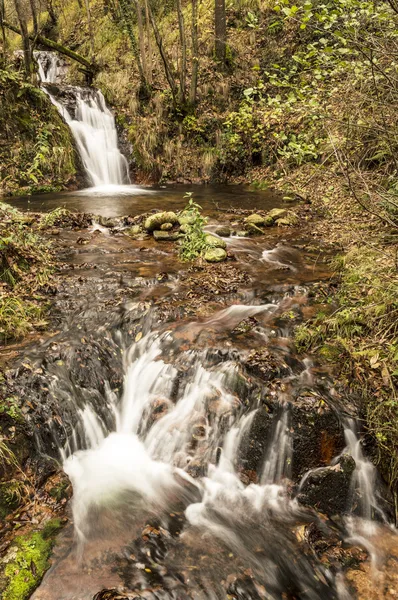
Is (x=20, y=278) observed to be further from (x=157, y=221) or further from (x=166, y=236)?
(x=157, y=221)

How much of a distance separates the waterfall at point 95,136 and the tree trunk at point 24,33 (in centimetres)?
132

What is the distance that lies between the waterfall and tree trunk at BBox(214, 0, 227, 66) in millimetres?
5014

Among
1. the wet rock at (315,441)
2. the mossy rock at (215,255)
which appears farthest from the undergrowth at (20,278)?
the wet rock at (315,441)

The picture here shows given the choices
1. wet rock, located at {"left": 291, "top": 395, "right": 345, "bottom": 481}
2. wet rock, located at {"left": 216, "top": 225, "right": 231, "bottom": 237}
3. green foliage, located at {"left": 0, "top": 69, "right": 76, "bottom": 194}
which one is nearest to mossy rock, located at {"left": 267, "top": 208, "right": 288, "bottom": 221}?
wet rock, located at {"left": 216, "top": 225, "right": 231, "bottom": 237}

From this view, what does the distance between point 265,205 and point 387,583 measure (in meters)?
9.49

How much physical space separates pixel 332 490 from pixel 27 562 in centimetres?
275

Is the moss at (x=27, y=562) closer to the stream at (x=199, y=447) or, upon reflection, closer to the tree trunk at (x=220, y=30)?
the stream at (x=199, y=447)

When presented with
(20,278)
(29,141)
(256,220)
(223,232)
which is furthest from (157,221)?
(29,141)

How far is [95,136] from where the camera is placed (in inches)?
575

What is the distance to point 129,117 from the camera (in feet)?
50.7

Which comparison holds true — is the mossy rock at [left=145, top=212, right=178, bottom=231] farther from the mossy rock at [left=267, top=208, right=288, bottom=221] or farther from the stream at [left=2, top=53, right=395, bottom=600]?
the stream at [left=2, top=53, right=395, bottom=600]

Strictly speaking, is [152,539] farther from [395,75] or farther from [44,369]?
[395,75]

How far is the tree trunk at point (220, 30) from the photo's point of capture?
14.7m

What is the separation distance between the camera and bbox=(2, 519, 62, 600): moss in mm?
2863
